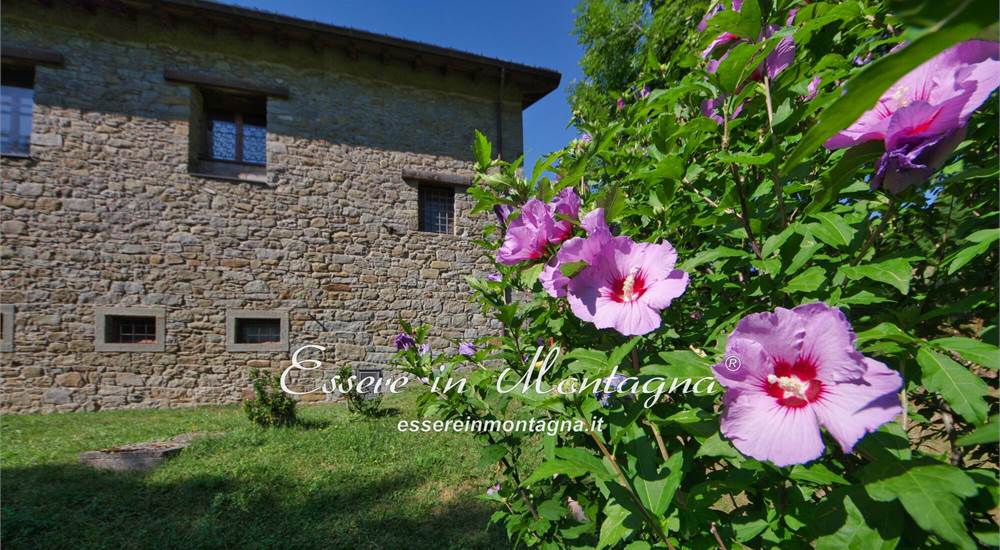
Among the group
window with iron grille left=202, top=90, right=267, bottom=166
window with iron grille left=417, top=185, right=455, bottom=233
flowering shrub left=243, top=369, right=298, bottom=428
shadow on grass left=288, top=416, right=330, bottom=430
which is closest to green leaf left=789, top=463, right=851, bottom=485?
shadow on grass left=288, top=416, right=330, bottom=430

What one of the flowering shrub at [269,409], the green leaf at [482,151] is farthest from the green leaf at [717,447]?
the flowering shrub at [269,409]

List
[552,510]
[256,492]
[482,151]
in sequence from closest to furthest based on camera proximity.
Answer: [482,151] < [552,510] < [256,492]

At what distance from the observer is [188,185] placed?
6.77 meters

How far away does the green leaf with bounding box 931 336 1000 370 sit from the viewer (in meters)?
0.61

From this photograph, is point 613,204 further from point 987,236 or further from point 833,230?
point 987,236

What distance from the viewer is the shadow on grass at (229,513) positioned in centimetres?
261

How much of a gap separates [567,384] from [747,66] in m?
0.69

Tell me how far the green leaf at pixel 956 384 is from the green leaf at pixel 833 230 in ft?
0.65

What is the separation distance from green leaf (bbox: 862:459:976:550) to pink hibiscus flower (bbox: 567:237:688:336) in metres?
0.34

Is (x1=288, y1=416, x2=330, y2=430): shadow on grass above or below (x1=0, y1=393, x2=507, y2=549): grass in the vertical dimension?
below

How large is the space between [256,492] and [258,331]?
14.5 ft

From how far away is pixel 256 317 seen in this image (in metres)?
6.90

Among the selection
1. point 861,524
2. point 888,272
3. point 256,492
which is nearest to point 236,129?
point 256,492

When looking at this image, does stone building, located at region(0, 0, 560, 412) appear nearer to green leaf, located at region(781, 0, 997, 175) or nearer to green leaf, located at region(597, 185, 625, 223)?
green leaf, located at region(597, 185, 625, 223)
